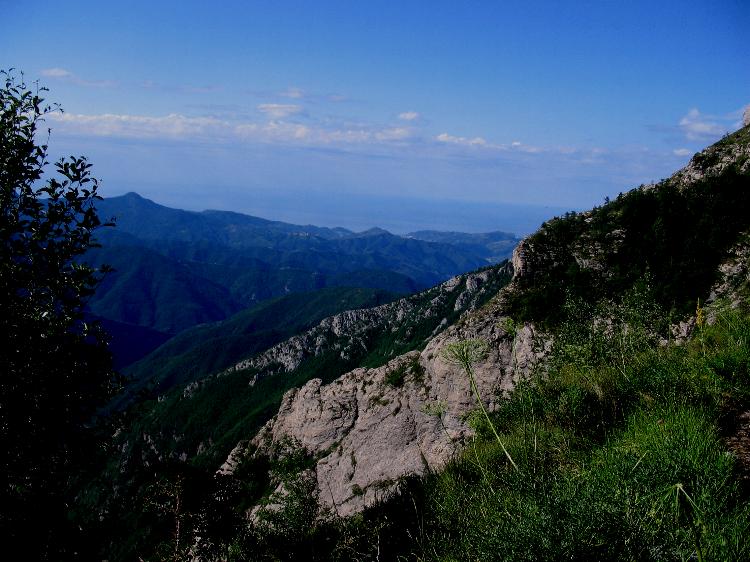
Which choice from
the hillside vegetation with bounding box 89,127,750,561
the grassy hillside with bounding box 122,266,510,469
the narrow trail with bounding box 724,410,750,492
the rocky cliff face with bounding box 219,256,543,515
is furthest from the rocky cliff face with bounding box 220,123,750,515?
the grassy hillside with bounding box 122,266,510,469

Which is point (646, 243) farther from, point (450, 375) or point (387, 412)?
point (387, 412)

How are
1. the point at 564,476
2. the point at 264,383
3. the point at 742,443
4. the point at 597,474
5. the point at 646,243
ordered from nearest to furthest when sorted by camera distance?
1. the point at 597,474
2. the point at 564,476
3. the point at 742,443
4. the point at 646,243
5. the point at 264,383

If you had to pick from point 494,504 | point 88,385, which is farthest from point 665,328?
point 88,385

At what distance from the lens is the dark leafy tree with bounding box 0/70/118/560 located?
662 cm

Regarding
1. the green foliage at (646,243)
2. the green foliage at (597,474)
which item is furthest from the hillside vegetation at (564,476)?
the green foliage at (646,243)

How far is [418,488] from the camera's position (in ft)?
28.2

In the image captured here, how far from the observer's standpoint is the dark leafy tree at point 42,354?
6.62m

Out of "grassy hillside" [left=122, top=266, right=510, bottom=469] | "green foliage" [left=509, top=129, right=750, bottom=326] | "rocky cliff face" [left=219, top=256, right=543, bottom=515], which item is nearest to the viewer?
"green foliage" [left=509, top=129, right=750, bottom=326]

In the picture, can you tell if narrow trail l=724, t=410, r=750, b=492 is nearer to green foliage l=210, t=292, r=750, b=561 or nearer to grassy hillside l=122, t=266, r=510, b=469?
green foliage l=210, t=292, r=750, b=561

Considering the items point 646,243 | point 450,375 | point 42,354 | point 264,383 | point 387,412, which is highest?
point 646,243

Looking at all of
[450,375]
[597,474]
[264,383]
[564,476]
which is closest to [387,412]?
[450,375]

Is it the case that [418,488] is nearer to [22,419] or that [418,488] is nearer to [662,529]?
[662,529]

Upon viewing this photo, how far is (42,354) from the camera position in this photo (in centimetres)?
740

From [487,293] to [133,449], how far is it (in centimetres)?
13900
